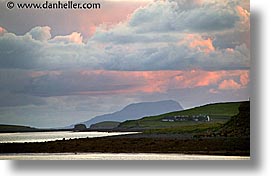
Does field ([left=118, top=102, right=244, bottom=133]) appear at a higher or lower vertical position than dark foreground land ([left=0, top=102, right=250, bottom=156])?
higher

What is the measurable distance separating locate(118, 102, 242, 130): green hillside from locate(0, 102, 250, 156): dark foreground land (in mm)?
16

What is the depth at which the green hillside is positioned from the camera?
10.2 feet

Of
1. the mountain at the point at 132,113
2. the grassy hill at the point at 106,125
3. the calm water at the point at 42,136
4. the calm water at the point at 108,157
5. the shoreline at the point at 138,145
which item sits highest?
the mountain at the point at 132,113

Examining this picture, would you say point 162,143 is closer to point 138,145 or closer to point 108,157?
point 138,145

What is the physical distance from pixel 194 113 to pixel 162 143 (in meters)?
0.14

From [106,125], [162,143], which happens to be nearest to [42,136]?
[106,125]

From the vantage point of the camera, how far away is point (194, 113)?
311 centimetres

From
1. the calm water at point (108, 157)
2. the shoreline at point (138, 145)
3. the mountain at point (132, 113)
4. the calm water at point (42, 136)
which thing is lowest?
the calm water at point (108, 157)

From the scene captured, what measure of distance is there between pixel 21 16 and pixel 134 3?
1.18ft

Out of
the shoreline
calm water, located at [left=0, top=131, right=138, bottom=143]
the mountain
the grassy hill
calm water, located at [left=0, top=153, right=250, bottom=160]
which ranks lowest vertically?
calm water, located at [left=0, top=153, right=250, bottom=160]

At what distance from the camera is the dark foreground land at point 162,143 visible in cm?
309

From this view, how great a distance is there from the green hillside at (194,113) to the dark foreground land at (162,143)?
0.02 meters

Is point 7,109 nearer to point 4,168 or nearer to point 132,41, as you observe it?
point 4,168

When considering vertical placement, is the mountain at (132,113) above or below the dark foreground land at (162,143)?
above
